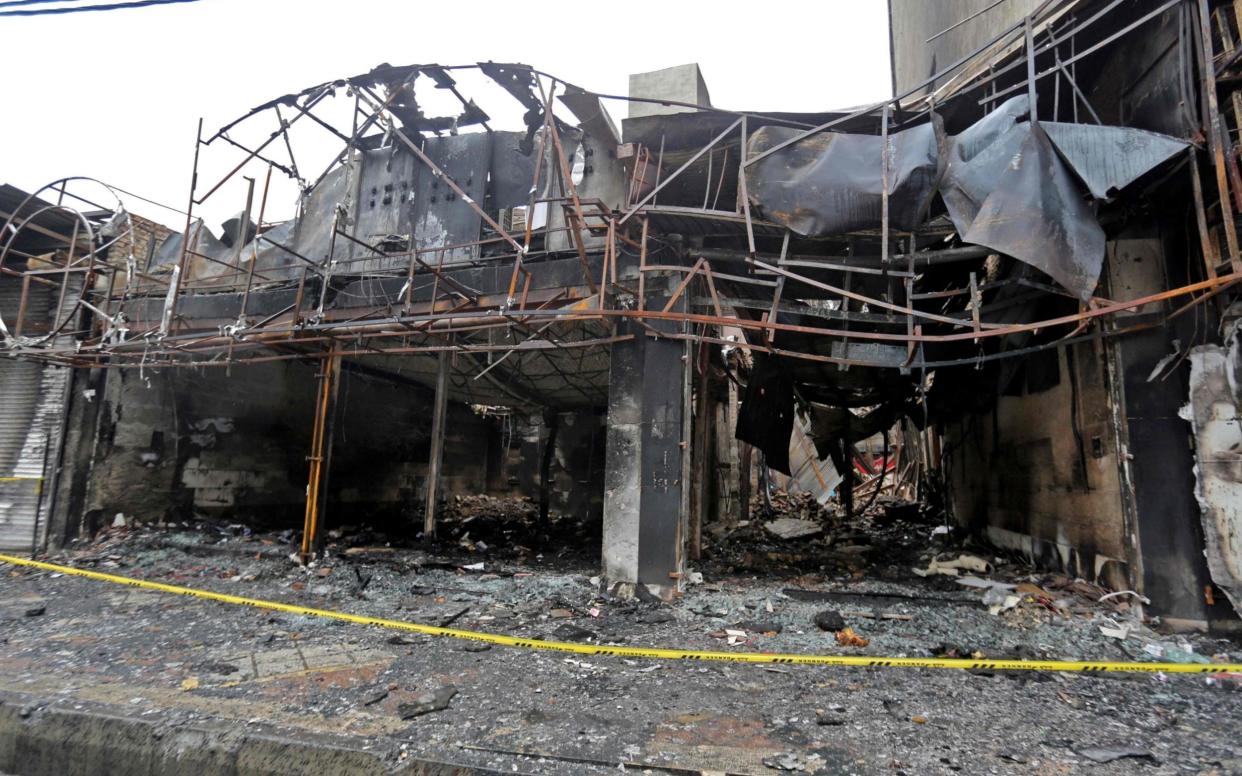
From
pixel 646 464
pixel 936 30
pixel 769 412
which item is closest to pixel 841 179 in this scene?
pixel 646 464

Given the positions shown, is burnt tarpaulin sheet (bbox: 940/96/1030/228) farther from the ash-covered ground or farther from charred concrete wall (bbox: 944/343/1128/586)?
the ash-covered ground

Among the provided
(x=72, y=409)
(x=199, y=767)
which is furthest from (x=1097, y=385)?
(x=72, y=409)

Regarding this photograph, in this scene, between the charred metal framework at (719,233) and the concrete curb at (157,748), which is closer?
the concrete curb at (157,748)

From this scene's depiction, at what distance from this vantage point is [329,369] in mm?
8406

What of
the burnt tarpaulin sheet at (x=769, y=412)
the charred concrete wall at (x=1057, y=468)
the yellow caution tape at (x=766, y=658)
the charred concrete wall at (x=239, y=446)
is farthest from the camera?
the burnt tarpaulin sheet at (x=769, y=412)

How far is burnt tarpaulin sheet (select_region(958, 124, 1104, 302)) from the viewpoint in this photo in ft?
15.6

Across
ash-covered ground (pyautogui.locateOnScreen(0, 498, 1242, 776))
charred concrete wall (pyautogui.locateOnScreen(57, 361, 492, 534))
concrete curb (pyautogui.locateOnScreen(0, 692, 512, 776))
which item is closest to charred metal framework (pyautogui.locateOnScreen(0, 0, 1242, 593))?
charred concrete wall (pyautogui.locateOnScreen(57, 361, 492, 534))

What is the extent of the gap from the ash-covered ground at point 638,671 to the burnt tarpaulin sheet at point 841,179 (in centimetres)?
373

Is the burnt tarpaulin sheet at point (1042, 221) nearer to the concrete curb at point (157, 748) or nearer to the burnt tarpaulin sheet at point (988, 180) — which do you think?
the burnt tarpaulin sheet at point (988, 180)

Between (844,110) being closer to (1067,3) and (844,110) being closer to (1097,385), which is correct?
(1067,3)

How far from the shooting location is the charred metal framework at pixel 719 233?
4902 mm

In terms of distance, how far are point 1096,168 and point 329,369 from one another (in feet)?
28.4

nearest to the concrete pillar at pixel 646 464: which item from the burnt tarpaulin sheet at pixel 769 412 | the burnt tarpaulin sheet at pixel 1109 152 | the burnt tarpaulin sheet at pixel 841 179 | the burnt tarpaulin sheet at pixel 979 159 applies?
the burnt tarpaulin sheet at pixel 841 179

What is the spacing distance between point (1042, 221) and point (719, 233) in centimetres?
303
